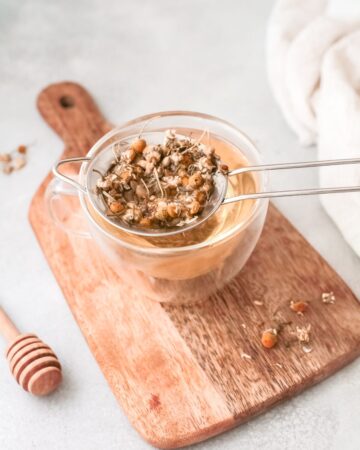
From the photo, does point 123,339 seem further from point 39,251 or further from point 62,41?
point 62,41

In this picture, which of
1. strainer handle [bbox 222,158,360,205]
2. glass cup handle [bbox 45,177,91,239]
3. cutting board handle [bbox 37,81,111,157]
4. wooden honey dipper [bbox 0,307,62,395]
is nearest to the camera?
strainer handle [bbox 222,158,360,205]

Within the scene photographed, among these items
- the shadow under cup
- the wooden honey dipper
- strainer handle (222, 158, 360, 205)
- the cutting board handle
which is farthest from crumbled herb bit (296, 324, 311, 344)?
the cutting board handle

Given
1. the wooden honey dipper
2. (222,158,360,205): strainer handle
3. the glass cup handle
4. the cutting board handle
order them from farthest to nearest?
the cutting board handle → the glass cup handle → the wooden honey dipper → (222,158,360,205): strainer handle

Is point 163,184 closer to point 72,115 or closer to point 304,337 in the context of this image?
point 304,337

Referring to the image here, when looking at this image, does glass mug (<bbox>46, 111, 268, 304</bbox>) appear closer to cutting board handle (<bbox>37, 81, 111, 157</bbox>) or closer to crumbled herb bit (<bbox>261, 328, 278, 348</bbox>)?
crumbled herb bit (<bbox>261, 328, 278, 348</bbox>)

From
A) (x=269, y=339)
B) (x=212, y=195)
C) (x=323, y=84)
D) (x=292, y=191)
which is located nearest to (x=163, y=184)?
(x=212, y=195)

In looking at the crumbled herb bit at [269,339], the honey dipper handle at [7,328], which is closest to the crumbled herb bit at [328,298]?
the crumbled herb bit at [269,339]

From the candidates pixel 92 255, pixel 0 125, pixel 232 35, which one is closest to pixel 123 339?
pixel 92 255
